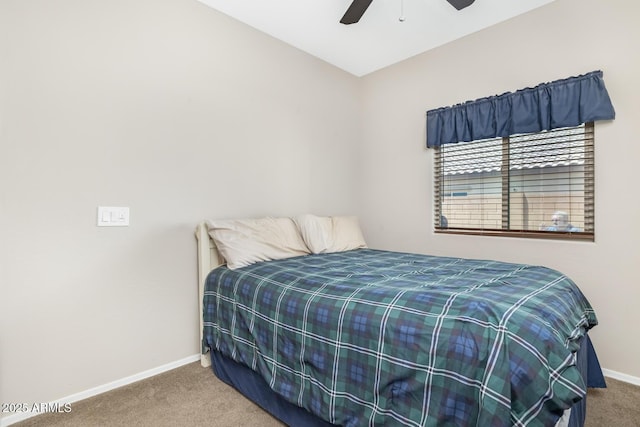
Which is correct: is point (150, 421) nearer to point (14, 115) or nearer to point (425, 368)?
point (425, 368)

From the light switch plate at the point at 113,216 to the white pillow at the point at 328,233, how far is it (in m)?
1.23

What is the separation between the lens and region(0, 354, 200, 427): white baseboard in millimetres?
1659

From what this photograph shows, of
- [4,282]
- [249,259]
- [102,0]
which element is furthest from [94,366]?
[102,0]

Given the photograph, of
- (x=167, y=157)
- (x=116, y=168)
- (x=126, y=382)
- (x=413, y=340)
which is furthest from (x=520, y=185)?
(x=126, y=382)

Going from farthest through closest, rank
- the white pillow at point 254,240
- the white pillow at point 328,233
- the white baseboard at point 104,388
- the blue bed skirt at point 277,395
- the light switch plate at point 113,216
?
the white pillow at point 328,233 < the white pillow at point 254,240 < the light switch plate at point 113,216 < the white baseboard at point 104,388 < the blue bed skirt at point 277,395

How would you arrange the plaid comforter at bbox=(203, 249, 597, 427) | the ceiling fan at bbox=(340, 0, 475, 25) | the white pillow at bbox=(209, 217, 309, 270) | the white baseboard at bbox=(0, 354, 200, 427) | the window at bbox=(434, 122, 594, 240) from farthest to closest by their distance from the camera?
the window at bbox=(434, 122, 594, 240) → the white pillow at bbox=(209, 217, 309, 270) → the ceiling fan at bbox=(340, 0, 475, 25) → the white baseboard at bbox=(0, 354, 200, 427) → the plaid comforter at bbox=(203, 249, 597, 427)

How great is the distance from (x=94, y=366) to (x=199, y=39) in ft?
7.27

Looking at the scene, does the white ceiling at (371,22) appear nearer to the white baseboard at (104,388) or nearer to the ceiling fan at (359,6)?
the ceiling fan at (359,6)

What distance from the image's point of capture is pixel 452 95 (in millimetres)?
2971

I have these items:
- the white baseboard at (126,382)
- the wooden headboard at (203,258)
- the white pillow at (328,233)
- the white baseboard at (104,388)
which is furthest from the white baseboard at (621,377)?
the white baseboard at (104,388)

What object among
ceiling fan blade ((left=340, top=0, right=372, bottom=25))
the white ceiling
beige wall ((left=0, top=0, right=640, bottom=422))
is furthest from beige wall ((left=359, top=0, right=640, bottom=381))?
ceiling fan blade ((left=340, top=0, right=372, bottom=25))

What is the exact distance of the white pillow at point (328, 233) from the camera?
269 cm

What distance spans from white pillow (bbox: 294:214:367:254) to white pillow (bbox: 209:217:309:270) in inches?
3.3

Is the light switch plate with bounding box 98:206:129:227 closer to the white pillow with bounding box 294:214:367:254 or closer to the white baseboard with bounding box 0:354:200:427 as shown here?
the white baseboard with bounding box 0:354:200:427
